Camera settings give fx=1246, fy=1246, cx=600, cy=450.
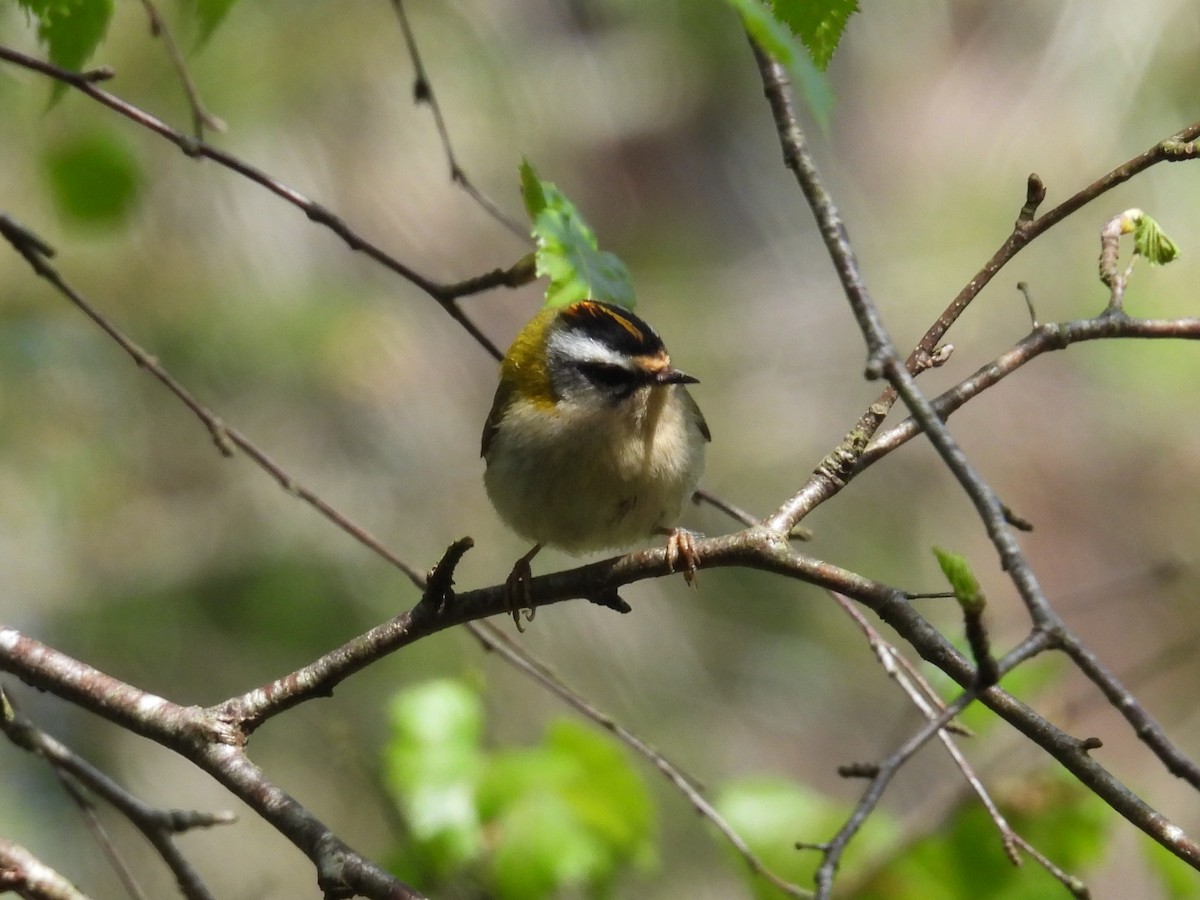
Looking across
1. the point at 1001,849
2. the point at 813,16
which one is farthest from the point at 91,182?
the point at 1001,849

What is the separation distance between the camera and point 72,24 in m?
1.76

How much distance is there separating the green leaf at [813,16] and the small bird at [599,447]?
99 cm

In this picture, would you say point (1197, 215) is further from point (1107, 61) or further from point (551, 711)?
point (551, 711)

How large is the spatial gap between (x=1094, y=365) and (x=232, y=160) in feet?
15.6

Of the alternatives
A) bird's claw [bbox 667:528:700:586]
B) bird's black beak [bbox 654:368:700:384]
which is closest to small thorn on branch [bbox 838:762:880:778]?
bird's claw [bbox 667:528:700:586]

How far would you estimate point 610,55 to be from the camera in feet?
18.2

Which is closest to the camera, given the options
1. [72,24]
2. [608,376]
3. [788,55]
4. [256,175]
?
[788,55]

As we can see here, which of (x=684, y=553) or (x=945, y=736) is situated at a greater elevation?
(x=684, y=553)

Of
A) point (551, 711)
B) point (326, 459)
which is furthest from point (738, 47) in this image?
point (551, 711)

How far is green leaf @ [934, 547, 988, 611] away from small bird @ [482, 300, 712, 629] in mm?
1239

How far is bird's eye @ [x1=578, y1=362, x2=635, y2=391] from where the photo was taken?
96.0 inches

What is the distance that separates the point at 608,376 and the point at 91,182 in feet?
3.72

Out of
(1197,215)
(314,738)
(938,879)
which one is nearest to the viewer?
(938,879)

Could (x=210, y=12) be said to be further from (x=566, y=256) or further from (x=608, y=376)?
(x=608, y=376)
